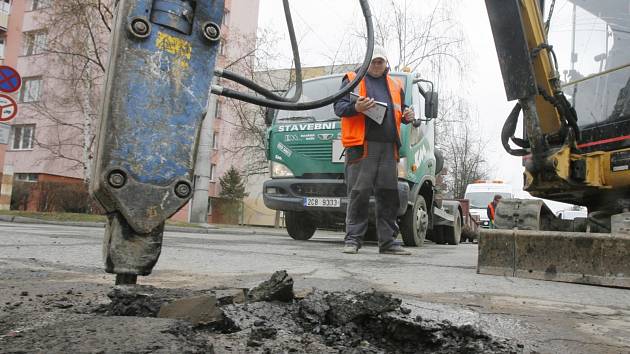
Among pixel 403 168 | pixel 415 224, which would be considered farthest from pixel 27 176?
pixel 403 168

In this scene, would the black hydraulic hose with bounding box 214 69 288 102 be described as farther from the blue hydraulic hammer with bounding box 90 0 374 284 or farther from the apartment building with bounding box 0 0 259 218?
the apartment building with bounding box 0 0 259 218

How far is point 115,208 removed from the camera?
1282mm

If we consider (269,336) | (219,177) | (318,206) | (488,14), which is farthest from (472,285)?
(219,177)

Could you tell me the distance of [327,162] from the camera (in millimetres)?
6527

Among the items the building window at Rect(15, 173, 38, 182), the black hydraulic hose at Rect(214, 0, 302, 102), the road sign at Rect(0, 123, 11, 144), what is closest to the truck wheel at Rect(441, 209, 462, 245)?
the black hydraulic hose at Rect(214, 0, 302, 102)

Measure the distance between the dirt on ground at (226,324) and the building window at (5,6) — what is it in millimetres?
30531

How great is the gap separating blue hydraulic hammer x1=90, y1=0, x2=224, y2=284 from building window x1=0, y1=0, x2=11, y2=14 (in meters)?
31.0

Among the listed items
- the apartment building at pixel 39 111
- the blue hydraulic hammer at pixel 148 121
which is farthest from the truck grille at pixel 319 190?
the apartment building at pixel 39 111

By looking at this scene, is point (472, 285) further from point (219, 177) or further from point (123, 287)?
point (219, 177)

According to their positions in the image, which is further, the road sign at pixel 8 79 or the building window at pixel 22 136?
the building window at pixel 22 136

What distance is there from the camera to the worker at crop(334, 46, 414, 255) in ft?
15.3

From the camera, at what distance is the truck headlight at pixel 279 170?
6812mm

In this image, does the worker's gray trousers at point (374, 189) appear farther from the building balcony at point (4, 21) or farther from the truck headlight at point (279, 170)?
the building balcony at point (4, 21)

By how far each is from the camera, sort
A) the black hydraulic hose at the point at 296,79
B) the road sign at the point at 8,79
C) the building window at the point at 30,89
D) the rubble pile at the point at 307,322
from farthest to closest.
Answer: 1. the building window at the point at 30,89
2. the road sign at the point at 8,79
3. the black hydraulic hose at the point at 296,79
4. the rubble pile at the point at 307,322
